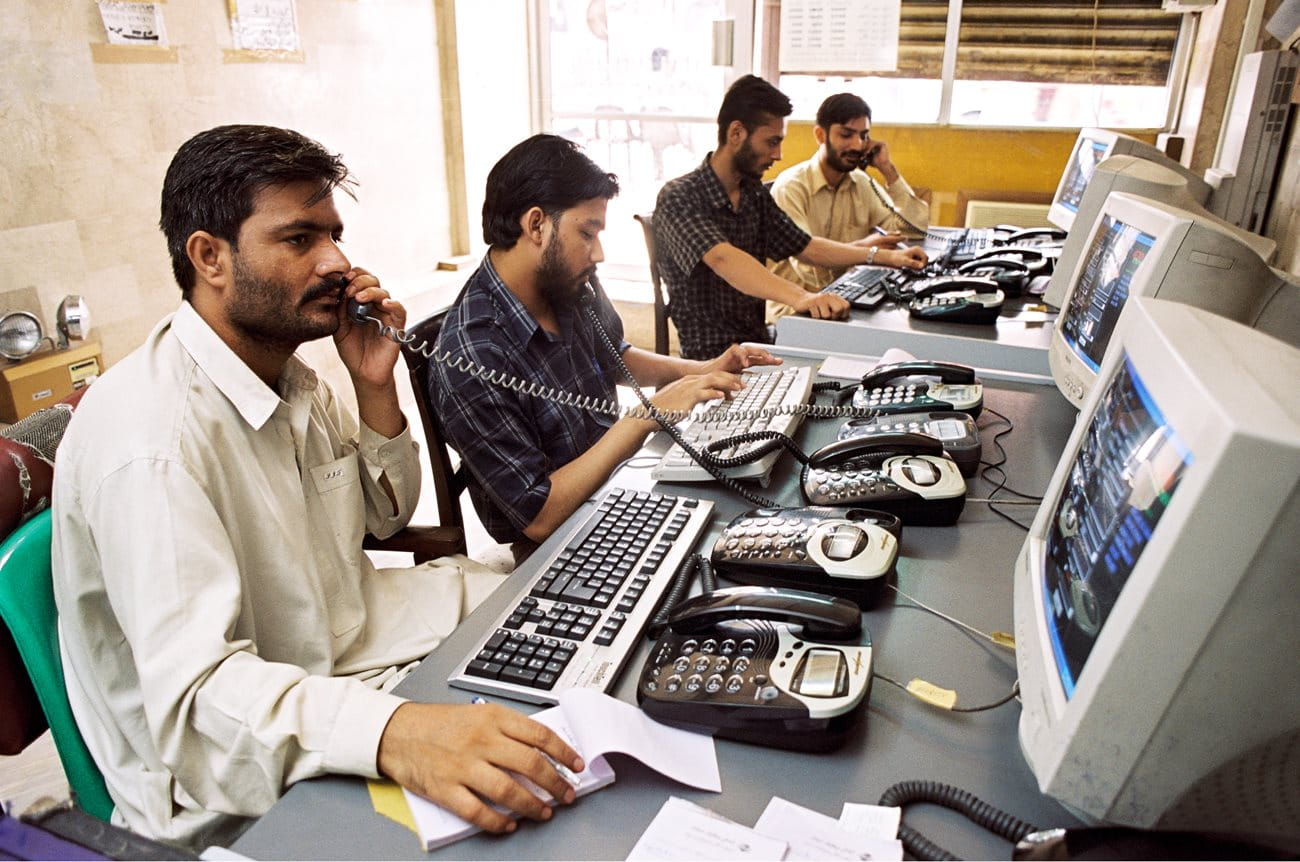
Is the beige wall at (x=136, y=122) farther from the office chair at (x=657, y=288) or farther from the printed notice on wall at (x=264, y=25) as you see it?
the office chair at (x=657, y=288)

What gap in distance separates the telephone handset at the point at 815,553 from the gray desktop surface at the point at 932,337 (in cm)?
102

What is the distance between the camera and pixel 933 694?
0.91 meters

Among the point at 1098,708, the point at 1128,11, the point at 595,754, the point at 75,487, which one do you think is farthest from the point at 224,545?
the point at 1128,11

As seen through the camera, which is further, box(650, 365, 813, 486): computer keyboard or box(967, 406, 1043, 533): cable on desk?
box(650, 365, 813, 486): computer keyboard

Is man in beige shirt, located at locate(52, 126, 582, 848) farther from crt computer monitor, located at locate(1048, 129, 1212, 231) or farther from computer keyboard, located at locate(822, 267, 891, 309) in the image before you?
crt computer monitor, located at locate(1048, 129, 1212, 231)

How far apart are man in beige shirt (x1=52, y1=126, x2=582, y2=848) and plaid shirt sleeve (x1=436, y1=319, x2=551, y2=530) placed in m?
0.14

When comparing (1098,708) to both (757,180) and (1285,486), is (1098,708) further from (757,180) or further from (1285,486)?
(757,180)

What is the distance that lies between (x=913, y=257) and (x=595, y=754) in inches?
94.2

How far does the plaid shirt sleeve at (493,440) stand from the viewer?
4.83 feet

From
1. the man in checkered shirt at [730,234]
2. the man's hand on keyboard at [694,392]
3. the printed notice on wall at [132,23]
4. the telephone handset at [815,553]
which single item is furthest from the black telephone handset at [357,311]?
the printed notice on wall at [132,23]

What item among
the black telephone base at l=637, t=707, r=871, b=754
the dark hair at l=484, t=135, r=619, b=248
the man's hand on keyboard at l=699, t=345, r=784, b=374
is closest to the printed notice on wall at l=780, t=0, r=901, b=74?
the man's hand on keyboard at l=699, t=345, r=784, b=374

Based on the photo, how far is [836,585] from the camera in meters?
1.05

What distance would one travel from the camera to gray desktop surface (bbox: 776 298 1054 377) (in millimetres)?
2033

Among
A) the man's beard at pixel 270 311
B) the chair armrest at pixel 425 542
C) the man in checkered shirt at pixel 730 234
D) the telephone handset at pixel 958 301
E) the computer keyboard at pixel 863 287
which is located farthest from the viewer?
the man in checkered shirt at pixel 730 234
